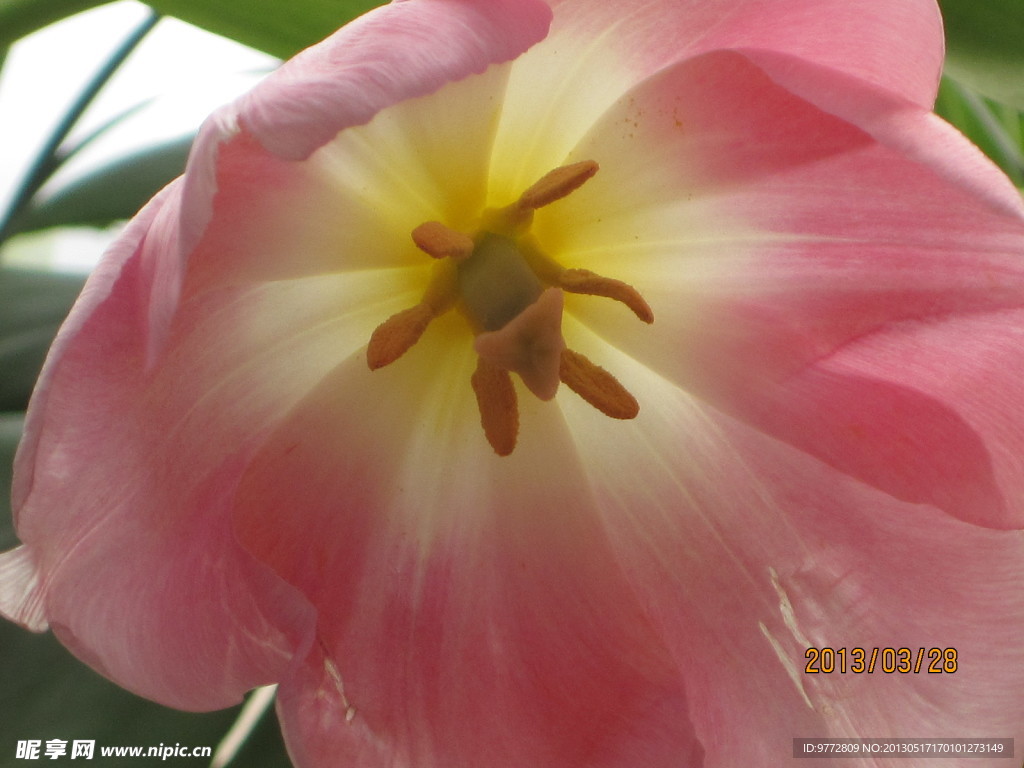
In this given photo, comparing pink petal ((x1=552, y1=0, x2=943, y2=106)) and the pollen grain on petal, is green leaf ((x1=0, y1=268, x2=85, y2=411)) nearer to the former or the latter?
the pollen grain on petal

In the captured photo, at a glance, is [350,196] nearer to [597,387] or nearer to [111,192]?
[597,387]

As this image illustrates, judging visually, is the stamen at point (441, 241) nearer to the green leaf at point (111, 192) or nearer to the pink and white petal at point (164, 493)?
the pink and white petal at point (164, 493)

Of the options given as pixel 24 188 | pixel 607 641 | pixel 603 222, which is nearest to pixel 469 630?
pixel 607 641

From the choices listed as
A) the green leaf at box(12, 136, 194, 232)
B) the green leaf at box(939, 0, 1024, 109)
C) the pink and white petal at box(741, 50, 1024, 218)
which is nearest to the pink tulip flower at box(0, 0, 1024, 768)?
the pink and white petal at box(741, 50, 1024, 218)

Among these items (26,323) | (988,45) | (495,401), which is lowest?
(26,323)

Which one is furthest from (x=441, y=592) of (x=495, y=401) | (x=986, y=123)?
(x=986, y=123)

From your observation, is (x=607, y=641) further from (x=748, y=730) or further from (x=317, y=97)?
(x=317, y=97)
